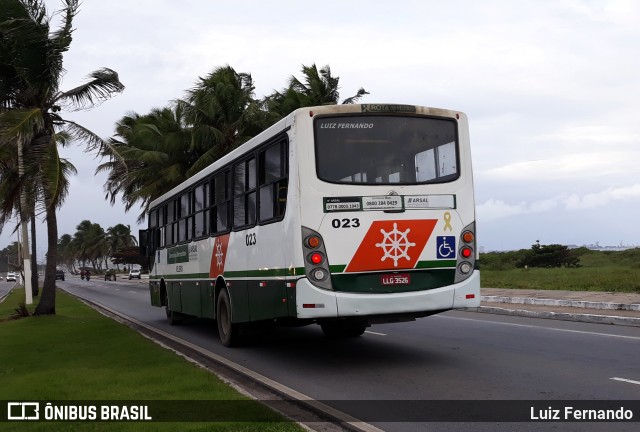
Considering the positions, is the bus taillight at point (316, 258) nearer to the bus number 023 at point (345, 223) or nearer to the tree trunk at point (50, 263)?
the bus number 023 at point (345, 223)

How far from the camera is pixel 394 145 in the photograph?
376 inches

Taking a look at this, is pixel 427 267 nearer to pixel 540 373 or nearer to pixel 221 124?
pixel 540 373

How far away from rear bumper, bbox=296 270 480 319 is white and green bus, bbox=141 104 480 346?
0.5 inches

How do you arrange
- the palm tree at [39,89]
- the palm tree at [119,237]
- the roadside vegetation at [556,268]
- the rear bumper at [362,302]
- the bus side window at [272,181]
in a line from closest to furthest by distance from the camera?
1. the rear bumper at [362,302]
2. the bus side window at [272,181]
3. the palm tree at [39,89]
4. the roadside vegetation at [556,268]
5. the palm tree at [119,237]

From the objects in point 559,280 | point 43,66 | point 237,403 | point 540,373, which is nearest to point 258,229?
point 237,403

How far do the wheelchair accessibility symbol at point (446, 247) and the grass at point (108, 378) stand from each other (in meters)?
3.52

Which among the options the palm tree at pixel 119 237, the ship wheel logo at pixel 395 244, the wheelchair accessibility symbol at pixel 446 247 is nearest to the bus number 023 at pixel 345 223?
the ship wheel logo at pixel 395 244

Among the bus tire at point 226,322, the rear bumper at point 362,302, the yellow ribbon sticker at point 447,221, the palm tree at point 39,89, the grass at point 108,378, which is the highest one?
the palm tree at point 39,89

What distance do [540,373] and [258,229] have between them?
4.59 metres

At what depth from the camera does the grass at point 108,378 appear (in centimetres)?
639

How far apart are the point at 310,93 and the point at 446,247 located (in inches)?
1117

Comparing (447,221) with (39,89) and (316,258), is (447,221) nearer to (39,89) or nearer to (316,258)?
(316,258)

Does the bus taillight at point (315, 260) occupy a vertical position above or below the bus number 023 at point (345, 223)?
below

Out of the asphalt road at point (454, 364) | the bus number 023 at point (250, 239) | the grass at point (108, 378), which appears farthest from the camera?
the bus number 023 at point (250, 239)
